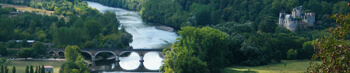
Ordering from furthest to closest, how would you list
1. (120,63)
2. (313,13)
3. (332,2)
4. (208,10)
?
(208,10) < (332,2) < (313,13) < (120,63)

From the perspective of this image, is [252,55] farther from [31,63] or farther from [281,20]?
[31,63]

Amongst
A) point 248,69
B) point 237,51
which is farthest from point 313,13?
point 248,69

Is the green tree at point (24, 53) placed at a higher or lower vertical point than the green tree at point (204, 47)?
lower

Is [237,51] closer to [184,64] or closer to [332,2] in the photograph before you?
[184,64]

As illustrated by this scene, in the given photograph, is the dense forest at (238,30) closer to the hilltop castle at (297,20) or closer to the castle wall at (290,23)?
the hilltop castle at (297,20)

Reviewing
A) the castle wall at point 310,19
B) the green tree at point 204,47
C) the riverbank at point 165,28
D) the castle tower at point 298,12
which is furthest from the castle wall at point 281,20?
the green tree at point 204,47

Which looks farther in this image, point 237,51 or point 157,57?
point 157,57

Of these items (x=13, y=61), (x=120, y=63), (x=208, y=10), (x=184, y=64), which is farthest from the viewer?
(x=208, y=10)

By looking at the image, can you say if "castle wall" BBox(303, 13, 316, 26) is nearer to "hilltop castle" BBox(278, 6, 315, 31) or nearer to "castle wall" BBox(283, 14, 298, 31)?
"hilltop castle" BBox(278, 6, 315, 31)
